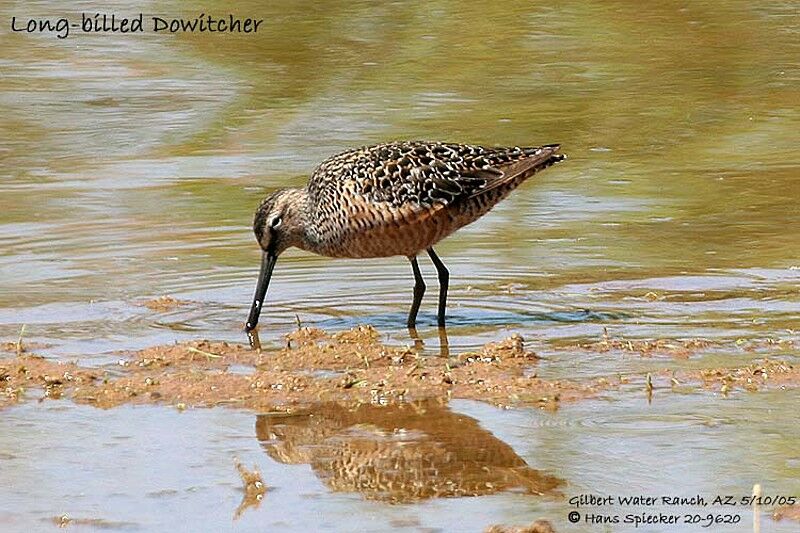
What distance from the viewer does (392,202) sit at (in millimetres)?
8523

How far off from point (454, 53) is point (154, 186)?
4.66 m

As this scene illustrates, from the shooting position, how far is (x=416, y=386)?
6.85 meters

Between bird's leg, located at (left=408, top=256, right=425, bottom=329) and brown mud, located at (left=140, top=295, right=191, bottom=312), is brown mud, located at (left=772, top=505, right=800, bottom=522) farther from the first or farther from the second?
brown mud, located at (left=140, top=295, right=191, bottom=312)

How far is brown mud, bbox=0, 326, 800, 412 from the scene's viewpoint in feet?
22.1

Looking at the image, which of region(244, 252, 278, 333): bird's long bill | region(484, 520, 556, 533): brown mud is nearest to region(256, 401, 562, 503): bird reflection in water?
region(484, 520, 556, 533): brown mud

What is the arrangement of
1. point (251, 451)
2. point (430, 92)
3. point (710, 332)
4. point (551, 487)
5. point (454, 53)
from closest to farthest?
1. point (551, 487)
2. point (251, 451)
3. point (710, 332)
4. point (430, 92)
5. point (454, 53)

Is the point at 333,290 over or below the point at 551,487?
below

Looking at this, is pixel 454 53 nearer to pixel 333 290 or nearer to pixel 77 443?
pixel 333 290

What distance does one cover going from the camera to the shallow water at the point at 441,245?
5.84 m

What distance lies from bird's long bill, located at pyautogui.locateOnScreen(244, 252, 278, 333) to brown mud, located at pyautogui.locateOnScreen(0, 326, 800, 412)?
618 millimetres

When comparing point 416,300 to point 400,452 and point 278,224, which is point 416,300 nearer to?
point 278,224

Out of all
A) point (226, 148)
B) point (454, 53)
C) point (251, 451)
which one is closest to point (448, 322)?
point (251, 451)

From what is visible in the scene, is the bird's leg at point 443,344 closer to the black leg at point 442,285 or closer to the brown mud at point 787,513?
the black leg at point 442,285

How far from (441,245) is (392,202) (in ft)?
5.36
